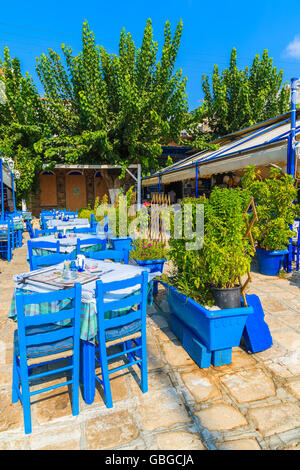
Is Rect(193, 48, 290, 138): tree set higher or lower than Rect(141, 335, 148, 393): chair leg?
higher

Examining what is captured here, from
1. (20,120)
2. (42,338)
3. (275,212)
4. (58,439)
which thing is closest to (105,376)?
(58,439)

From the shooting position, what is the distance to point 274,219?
539cm

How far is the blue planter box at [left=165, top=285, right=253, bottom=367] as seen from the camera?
97.5 inches

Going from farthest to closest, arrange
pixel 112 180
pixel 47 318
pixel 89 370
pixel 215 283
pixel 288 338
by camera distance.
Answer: pixel 112 180 < pixel 288 338 < pixel 215 283 < pixel 89 370 < pixel 47 318

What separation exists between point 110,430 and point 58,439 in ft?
1.09

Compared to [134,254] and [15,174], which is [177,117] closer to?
[15,174]

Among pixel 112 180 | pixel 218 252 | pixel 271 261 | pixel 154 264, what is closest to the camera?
pixel 218 252

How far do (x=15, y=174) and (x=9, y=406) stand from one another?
12060 mm

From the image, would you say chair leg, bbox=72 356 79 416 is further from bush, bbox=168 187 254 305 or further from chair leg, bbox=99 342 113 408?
bush, bbox=168 187 254 305

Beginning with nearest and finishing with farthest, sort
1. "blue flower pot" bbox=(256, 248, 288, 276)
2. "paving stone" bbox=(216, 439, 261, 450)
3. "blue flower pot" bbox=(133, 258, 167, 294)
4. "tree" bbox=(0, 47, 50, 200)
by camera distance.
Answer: "paving stone" bbox=(216, 439, 261, 450), "blue flower pot" bbox=(133, 258, 167, 294), "blue flower pot" bbox=(256, 248, 288, 276), "tree" bbox=(0, 47, 50, 200)

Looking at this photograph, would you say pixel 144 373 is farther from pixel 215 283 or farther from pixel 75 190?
pixel 75 190

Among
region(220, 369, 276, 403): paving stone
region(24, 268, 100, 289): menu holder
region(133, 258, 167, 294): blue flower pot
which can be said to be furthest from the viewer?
region(133, 258, 167, 294): blue flower pot

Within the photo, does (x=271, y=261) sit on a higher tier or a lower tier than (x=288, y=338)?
higher

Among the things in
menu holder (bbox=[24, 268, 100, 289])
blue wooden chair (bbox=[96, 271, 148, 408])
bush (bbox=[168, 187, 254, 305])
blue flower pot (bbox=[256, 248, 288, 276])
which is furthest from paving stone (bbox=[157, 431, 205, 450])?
blue flower pot (bbox=[256, 248, 288, 276])
